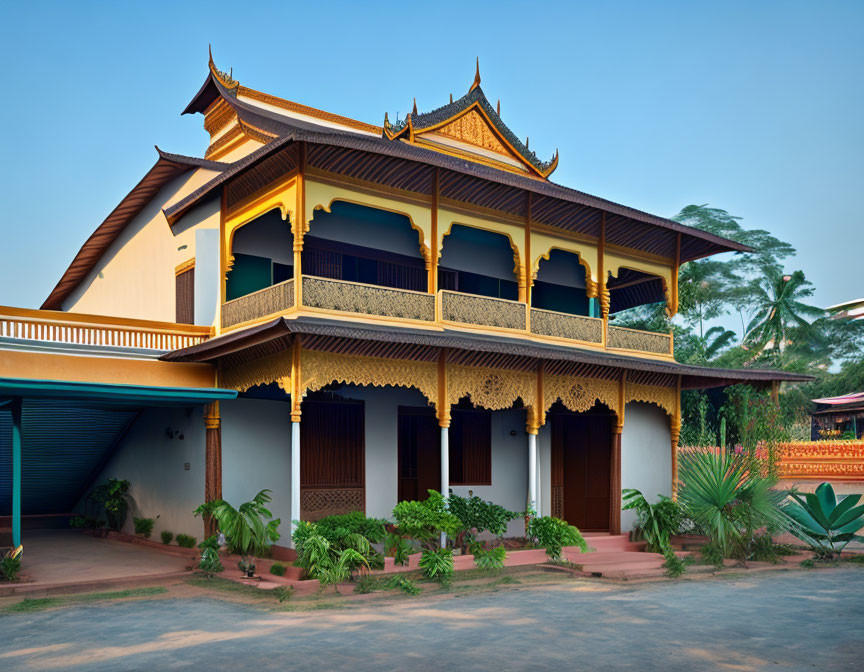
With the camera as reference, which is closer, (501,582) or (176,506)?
(501,582)

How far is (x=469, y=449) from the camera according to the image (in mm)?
16016

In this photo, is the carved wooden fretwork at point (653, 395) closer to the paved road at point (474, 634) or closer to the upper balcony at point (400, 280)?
the upper balcony at point (400, 280)

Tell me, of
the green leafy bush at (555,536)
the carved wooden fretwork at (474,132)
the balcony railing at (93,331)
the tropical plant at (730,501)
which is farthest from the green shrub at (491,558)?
the carved wooden fretwork at (474,132)

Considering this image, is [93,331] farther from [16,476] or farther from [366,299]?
[366,299]

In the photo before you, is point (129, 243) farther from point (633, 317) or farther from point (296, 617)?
point (633, 317)

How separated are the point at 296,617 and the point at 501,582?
357 centimetres

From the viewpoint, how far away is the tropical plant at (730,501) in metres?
13.5

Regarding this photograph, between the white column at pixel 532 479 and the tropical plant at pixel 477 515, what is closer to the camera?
the tropical plant at pixel 477 515

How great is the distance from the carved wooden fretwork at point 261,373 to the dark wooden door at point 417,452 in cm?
313

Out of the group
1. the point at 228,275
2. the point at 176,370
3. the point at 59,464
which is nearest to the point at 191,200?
the point at 228,275

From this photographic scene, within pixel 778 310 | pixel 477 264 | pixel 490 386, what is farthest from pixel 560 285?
pixel 778 310

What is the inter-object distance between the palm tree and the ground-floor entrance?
23.7m

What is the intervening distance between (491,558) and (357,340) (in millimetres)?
3792

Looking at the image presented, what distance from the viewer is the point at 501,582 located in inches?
453
